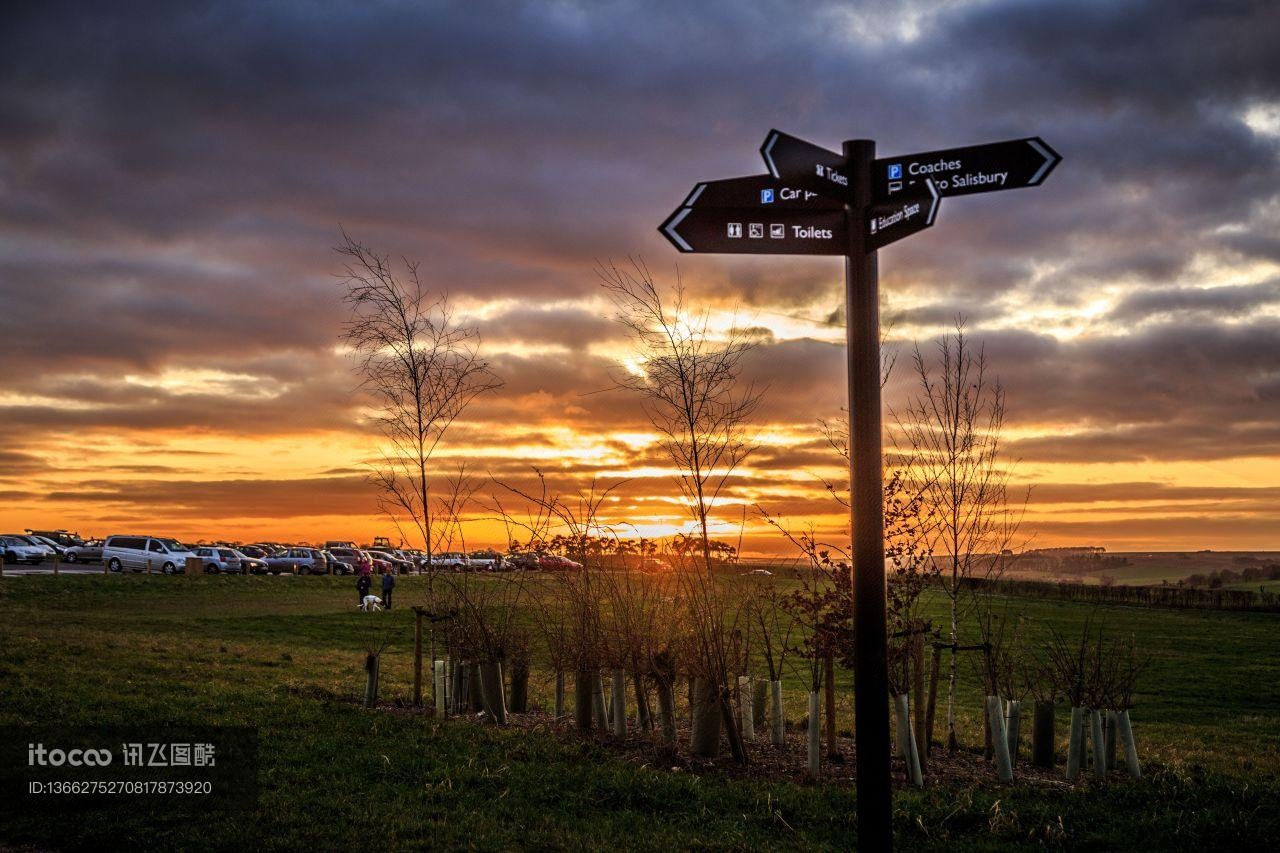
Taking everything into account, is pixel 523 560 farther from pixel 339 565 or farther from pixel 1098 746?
pixel 339 565

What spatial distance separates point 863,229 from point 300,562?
59651mm

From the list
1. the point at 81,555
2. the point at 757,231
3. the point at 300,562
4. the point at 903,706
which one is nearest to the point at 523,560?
the point at 903,706

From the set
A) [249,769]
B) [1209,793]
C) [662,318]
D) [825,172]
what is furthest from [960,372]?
[249,769]

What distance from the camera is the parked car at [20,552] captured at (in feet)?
174

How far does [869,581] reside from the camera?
4391mm

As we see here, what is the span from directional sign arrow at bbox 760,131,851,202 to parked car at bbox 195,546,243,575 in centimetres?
5272

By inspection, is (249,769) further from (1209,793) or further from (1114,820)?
(1209,793)

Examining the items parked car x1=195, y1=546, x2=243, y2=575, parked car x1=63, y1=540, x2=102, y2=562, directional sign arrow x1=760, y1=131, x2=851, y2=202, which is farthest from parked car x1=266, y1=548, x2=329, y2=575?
directional sign arrow x1=760, y1=131, x2=851, y2=202

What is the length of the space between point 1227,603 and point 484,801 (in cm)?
5497

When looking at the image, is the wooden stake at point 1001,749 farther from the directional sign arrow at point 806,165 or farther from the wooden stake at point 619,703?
the directional sign arrow at point 806,165

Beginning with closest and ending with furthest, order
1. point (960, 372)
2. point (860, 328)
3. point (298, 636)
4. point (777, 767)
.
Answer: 1. point (860, 328)
2. point (777, 767)
3. point (960, 372)
4. point (298, 636)

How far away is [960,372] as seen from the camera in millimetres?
10234

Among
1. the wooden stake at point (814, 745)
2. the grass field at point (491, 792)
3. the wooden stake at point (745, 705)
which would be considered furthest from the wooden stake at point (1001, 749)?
the wooden stake at point (745, 705)

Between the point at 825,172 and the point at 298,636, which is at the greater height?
the point at 825,172
